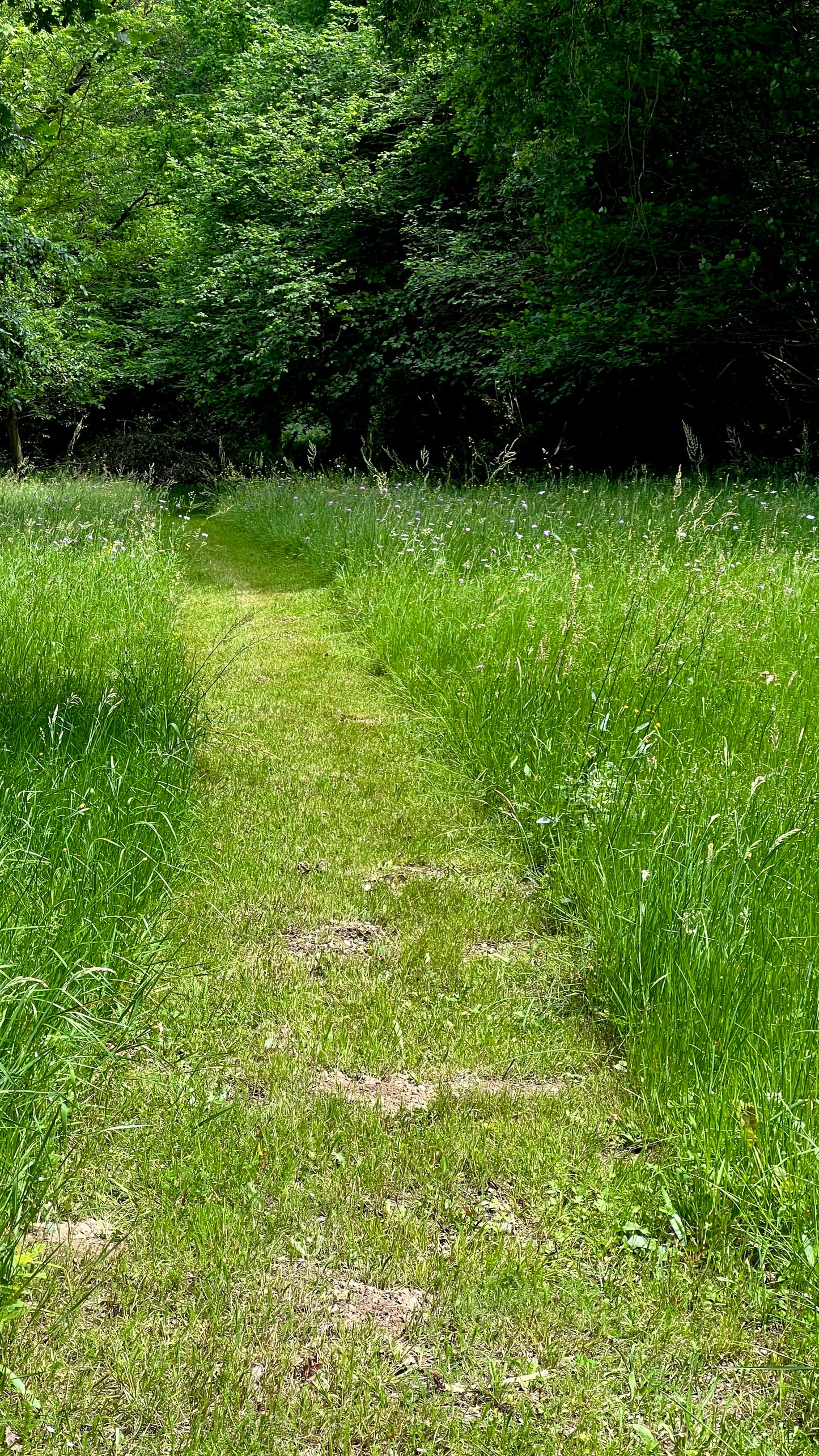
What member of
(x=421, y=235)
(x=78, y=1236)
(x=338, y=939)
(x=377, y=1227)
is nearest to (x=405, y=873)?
(x=338, y=939)

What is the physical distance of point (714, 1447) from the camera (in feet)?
4.59

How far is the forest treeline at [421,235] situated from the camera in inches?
368

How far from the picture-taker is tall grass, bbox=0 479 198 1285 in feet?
6.25

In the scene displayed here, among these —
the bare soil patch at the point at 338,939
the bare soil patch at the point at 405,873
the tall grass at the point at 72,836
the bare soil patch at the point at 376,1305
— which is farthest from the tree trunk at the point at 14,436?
the bare soil patch at the point at 376,1305

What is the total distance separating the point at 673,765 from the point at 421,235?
43.7ft

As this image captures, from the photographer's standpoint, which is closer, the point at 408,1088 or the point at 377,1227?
the point at 377,1227

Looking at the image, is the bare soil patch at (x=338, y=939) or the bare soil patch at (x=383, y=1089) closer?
the bare soil patch at (x=383, y=1089)

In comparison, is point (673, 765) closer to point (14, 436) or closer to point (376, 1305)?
point (376, 1305)

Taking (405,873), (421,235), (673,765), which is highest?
(421,235)

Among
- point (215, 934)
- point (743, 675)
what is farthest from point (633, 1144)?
point (743, 675)

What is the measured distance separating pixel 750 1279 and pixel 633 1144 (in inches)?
15.3

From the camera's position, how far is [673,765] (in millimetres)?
3387

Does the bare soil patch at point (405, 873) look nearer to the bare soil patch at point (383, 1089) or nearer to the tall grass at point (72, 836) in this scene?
the tall grass at point (72, 836)

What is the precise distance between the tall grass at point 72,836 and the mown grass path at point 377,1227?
0.14 m
